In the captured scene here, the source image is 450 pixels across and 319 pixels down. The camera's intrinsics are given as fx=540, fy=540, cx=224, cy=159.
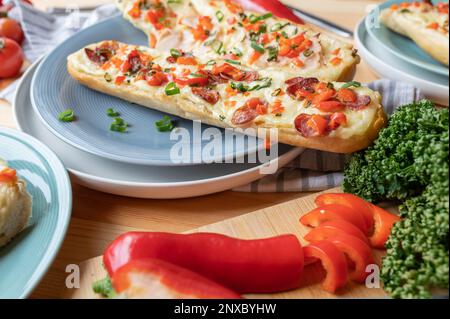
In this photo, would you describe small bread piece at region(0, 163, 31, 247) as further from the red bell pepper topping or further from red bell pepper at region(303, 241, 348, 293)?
red bell pepper at region(303, 241, 348, 293)

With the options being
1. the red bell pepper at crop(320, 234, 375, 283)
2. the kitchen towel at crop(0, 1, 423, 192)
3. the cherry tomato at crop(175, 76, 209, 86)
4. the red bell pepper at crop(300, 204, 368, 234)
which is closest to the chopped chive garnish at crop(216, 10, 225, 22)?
the cherry tomato at crop(175, 76, 209, 86)

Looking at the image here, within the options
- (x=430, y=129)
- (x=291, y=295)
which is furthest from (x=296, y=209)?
(x=430, y=129)

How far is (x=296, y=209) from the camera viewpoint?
9.90ft

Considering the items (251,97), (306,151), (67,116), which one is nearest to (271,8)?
(251,97)

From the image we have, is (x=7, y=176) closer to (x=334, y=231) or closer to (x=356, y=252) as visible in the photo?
(x=334, y=231)

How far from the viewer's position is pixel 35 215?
2.93 m

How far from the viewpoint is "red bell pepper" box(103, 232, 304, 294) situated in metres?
2.51

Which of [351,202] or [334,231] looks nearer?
[334,231]

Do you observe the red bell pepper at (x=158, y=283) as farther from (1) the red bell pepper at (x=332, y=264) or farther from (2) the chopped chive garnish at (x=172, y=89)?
(2) the chopped chive garnish at (x=172, y=89)

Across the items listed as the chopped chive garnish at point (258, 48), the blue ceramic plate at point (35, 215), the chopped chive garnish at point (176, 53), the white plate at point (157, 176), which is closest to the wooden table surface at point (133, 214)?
the white plate at point (157, 176)

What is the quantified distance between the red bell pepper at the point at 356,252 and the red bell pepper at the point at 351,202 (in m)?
0.29

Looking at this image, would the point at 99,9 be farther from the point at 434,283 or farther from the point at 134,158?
the point at 434,283

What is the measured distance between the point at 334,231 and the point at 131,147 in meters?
1.46
